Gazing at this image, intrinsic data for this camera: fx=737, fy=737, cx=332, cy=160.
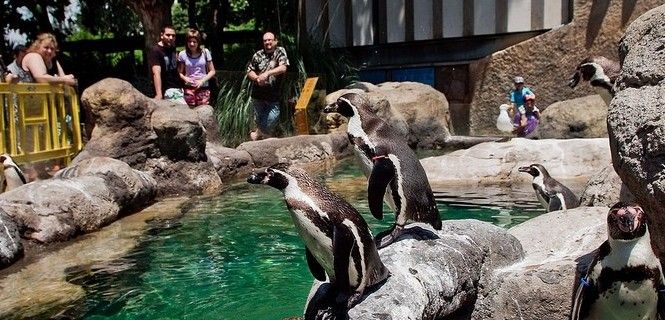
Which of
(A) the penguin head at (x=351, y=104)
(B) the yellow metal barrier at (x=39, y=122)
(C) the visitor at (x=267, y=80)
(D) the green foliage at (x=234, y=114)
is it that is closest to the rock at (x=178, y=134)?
(B) the yellow metal barrier at (x=39, y=122)

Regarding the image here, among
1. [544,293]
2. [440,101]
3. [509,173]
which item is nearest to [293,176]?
[544,293]

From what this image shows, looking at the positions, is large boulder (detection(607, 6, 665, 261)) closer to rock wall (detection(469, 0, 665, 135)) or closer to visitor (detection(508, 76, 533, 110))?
visitor (detection(508, 76, 533, 110))

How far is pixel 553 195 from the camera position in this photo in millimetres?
6047

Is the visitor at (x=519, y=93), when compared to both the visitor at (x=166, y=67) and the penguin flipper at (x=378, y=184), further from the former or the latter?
the penguin flipper at (x=378, y=184)

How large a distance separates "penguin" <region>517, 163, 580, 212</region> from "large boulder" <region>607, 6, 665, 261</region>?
265 cm

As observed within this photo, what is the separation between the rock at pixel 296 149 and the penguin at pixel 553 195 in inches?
161

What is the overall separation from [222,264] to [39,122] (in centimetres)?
332

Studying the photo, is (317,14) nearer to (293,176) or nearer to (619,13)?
(619,13)

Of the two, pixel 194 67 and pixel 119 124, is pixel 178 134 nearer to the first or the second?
pixel 119 124

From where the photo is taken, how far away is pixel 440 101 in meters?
12.4

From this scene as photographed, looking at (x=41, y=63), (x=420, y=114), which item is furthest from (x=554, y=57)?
(x=41, y=63)

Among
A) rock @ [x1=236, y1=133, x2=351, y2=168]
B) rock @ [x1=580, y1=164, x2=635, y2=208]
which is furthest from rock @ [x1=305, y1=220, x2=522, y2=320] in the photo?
rock @ [x1=236, y1=133, x2=351, y2=168]

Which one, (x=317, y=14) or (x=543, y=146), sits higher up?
(x=317, y=14)

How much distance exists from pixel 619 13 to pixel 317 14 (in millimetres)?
5870
